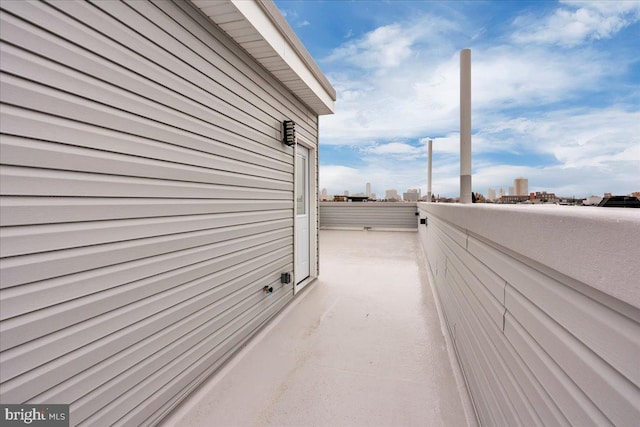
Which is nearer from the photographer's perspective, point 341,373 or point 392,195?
point 341,373

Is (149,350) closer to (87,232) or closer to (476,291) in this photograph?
(87,232)

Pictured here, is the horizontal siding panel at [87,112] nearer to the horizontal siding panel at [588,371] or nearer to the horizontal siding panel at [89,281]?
the horizontal siding panel at [89,281]

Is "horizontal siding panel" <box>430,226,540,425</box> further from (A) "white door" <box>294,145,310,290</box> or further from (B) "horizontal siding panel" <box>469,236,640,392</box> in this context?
(A) "white door" <box>294,145,310,290</box>

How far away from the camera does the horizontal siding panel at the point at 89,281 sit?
3.45 feet

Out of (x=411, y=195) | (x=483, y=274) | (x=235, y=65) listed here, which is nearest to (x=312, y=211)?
(x=235, y=65)

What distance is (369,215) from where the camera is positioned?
11141mm

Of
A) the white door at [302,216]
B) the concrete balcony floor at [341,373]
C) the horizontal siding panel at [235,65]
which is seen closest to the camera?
the concrete balcony floor at [341,373]

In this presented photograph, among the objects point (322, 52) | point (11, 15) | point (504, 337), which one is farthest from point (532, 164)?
point (322, 52)

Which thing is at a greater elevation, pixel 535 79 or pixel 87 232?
pixel 535 79

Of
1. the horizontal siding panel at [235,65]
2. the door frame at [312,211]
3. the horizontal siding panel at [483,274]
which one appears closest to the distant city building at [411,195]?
the door frame at [312,211]

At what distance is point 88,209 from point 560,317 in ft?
5.64

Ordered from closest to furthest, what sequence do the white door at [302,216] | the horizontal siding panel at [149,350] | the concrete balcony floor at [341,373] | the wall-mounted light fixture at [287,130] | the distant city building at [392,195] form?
1. the horizontal siding panel at [149,350]
2. the concrete balcony floor at [341,373]
3. the wall-mounted light fixture at [287,130]
4. the white door at [302,216]
5. the distant city building at [392,195]

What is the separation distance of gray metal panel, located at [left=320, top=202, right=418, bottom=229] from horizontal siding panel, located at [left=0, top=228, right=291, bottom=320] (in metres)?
9.39

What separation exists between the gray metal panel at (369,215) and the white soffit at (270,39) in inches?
312
